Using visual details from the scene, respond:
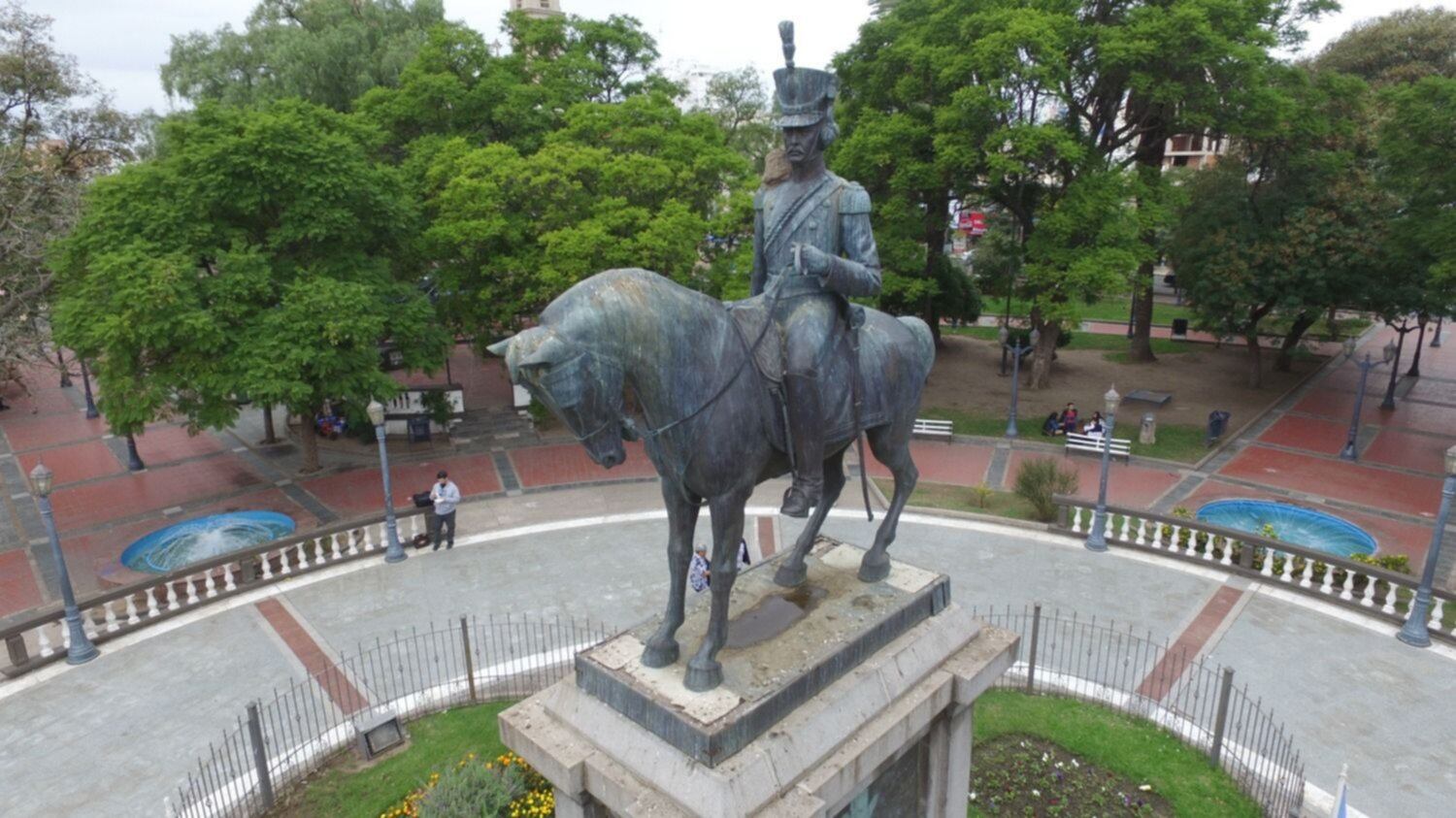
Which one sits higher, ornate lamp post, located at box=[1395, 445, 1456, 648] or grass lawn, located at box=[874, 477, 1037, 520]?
ornate lamp post, located at box=[1395, 445, 1456, 648]

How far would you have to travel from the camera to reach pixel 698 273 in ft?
75.3

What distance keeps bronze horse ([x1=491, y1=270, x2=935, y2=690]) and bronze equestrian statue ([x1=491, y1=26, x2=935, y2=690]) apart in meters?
0.01

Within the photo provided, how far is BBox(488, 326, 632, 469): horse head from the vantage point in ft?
14.9

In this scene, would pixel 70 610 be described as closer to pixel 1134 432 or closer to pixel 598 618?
pixel 598 618

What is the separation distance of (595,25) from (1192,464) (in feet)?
76.3

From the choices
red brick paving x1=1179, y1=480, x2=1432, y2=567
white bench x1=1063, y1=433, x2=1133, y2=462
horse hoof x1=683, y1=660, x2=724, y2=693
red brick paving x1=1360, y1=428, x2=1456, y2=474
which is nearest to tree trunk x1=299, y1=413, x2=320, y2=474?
horse hoof x1=683, y1=660, x2=724, y2=693

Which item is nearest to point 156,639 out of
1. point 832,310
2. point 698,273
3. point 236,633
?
point 236,633

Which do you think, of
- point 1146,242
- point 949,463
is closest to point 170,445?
point 949,463

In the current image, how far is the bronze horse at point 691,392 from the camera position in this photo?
4734mm

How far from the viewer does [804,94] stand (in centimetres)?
609

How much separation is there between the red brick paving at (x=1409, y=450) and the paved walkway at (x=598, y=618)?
12547mm

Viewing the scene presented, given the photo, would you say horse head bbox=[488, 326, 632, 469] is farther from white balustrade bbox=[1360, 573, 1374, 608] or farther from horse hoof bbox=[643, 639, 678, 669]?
white balustrade bbox=[1360, 573, 1374, 608]

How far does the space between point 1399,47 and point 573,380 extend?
44.7 metres

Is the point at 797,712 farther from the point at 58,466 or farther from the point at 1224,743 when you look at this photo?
the point at 58,466
